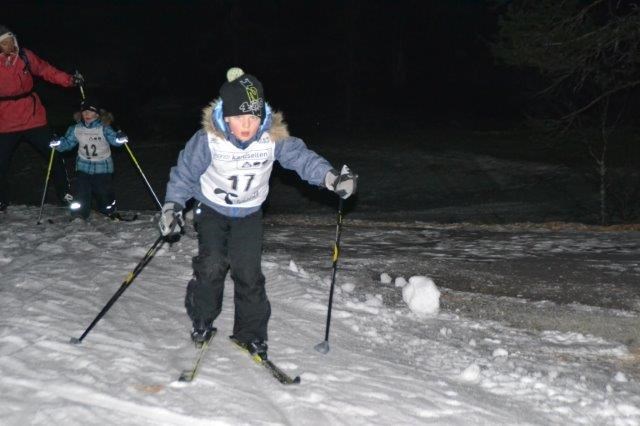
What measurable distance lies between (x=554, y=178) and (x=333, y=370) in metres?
16.3

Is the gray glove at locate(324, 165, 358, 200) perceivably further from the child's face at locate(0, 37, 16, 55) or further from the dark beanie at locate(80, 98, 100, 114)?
the child's face at locate(0, 37, 16, 55)

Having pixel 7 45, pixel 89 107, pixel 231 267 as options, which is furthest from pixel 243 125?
pixel 7 45

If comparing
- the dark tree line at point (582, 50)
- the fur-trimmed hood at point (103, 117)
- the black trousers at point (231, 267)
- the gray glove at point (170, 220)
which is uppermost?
the dark tree line at point (582, 50)

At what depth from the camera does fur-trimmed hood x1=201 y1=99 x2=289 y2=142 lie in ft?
14.8

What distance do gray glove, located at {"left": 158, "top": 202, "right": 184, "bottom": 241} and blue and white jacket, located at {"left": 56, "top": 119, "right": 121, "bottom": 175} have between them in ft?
16.3

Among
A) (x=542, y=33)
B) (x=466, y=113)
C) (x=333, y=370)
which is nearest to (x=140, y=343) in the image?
(x=333, y=370)

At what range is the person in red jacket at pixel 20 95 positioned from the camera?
899 cm

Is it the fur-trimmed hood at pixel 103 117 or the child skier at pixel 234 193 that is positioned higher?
the fur-trimmed hood at pixel 103 117

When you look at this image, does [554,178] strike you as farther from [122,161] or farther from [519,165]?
[122,161]

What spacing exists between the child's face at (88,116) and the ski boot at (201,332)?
536cm

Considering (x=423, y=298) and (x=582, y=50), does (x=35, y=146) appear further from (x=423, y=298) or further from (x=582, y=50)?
(x=582, y=50)

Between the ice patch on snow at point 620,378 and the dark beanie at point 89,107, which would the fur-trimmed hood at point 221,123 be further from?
the dark beanie at point 89,107

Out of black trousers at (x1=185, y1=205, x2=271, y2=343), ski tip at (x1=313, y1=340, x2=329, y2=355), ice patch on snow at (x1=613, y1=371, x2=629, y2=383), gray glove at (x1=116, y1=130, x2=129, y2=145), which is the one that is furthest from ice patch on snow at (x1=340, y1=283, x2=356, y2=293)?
gray glove at (x1=116, y1=130, x2=129, y2=145)

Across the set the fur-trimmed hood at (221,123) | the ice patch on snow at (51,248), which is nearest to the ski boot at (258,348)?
the fur-trimmed hood at (221,123)
